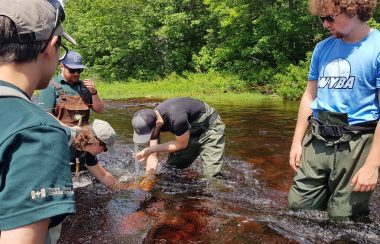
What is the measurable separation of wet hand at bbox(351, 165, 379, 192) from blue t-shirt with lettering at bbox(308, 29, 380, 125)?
407mm

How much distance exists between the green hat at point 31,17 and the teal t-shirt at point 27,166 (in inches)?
9.0

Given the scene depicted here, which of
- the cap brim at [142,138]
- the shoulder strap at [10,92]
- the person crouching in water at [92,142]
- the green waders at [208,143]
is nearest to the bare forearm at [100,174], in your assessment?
the person crouching in water at [92,142]

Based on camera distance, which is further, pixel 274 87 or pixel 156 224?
pixel 274 87

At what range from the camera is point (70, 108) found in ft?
18.5

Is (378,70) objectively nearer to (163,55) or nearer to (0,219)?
(0,219)

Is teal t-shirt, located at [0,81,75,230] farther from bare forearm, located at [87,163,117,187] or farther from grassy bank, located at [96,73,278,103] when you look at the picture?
grassy bank, located at [96,73,278,103]

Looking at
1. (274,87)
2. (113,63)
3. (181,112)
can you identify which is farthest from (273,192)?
(113,63)

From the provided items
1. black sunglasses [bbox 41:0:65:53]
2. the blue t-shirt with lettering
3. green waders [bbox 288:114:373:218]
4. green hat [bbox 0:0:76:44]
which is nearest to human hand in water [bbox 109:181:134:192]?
green waders [bbox 288:114:373:218]

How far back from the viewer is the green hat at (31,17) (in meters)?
1.28

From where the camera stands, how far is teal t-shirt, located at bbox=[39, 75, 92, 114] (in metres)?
5.54

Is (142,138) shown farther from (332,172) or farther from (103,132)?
(332,172)

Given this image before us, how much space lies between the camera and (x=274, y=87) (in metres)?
22.0

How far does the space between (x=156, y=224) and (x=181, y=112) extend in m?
1.69

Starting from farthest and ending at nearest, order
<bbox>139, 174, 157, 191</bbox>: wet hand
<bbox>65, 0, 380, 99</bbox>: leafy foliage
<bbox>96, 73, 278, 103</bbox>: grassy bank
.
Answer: <bbox>65, 0, 380, 99</bbox>: leafy foliage
<bbox>96, 73, 278, 103</bbox>: grassy bank
<bbox>139, 174, 157, 191</bbox>: wet hand
